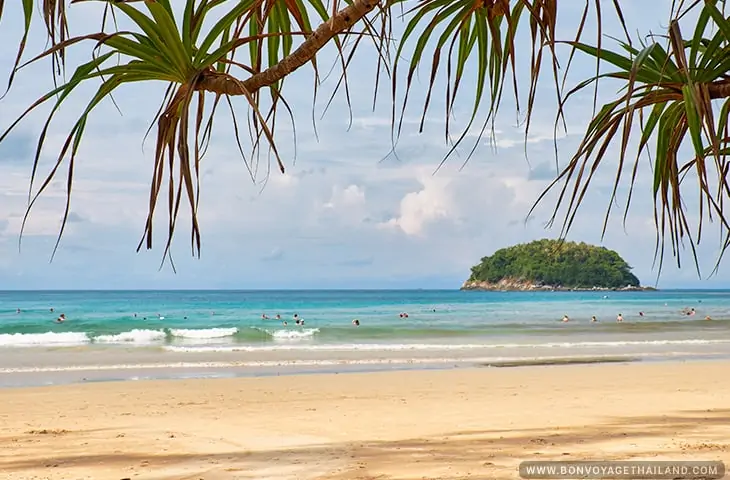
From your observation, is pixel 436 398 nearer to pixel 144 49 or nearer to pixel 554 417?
pixel 554 417

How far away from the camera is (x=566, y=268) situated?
81500mm

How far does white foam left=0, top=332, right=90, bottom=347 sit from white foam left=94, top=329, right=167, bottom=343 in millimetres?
444

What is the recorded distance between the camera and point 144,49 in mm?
1735

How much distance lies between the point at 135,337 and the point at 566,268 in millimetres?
66891

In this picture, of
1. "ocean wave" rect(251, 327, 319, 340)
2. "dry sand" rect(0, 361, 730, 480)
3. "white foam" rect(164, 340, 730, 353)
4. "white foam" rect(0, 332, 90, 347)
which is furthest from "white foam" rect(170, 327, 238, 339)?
"dry sand" rect(0, 361, 730, 480)

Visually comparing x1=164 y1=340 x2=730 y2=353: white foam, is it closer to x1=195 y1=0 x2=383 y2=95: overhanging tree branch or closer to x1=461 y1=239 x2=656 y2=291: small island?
x1=195 y1=0 x2=383 y2=95: overhanging tree branch

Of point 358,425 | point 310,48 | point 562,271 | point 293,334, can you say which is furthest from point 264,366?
point 562,271

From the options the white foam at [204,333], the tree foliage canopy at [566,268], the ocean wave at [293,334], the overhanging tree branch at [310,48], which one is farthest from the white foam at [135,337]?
the tree foliage canopy at [566,268]

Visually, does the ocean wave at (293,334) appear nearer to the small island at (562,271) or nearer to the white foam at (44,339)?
the white foam at (44,339)

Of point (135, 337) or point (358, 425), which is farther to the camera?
point (135, 337)

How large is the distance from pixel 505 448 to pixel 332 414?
236 centimetres

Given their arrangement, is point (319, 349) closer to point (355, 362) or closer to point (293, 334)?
point (355, 362)

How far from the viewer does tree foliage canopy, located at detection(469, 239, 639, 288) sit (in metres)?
78.0

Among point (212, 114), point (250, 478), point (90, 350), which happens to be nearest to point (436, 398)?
point (250, 478)
